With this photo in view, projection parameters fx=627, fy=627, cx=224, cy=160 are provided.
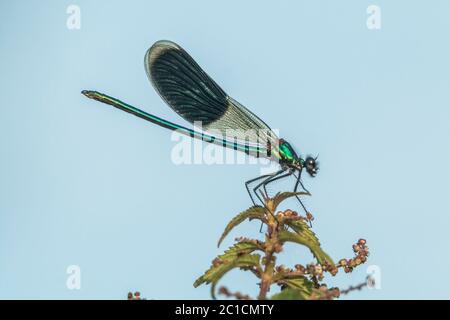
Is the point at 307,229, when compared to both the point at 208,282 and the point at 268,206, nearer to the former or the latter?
the point at 268,206

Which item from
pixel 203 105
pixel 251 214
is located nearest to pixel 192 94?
pixel 203 105

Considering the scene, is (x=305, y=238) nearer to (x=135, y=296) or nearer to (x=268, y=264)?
(x=268, y=264)

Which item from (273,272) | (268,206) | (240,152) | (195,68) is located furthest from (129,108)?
(273,272)

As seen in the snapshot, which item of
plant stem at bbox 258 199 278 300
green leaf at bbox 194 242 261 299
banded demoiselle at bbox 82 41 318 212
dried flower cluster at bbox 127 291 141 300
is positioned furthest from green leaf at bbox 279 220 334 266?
banded demoiselle at bbox 82 41 318 212

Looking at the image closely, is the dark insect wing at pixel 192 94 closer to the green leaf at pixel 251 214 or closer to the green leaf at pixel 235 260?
the green leaf at pixel 251 214

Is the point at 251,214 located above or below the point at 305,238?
above

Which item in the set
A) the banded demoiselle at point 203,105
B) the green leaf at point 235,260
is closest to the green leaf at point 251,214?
the green leaf at point 235,260
